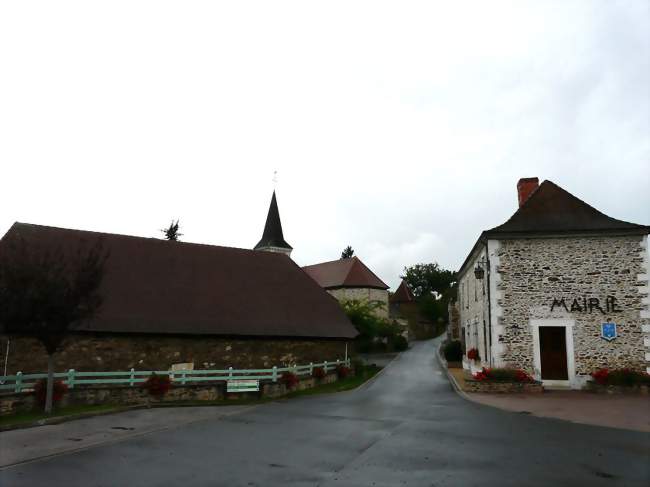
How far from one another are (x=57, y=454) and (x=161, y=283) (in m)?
12.6

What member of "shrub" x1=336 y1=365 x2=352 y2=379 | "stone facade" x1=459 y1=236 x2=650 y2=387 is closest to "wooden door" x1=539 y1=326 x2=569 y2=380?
"stone facade" x1=459 y1=236 x2=650 y2=387

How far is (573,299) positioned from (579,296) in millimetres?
235

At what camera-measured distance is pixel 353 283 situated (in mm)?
49406

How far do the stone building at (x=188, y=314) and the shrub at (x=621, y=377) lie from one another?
10.8 m

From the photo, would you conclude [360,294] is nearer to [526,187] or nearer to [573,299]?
[526,187]

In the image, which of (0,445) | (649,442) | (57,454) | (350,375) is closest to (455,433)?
(649,442)

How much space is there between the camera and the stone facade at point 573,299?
17.4 meters

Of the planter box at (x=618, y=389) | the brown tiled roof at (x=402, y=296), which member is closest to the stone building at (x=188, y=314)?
the planter box at (x=618, y=389)

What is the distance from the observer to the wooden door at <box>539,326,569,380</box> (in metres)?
17.6

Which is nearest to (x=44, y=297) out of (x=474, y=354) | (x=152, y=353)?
(x=152, y=353)

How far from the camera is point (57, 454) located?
28.2ft

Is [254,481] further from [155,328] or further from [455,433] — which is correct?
[155,328]

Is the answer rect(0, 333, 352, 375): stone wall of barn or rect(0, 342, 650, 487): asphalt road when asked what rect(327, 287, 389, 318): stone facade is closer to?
rect(0, 333, 352, 375): stone wall of barn

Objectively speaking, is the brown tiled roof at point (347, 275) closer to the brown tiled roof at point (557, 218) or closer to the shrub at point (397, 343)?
the shrub at point (397, 343)
